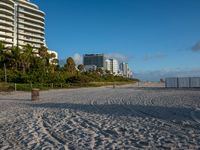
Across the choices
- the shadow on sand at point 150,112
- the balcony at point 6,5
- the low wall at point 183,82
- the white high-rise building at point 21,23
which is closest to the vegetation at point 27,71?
the white high-rise building at point 21,23

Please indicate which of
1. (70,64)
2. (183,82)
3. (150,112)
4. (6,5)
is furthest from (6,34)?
(150,112)

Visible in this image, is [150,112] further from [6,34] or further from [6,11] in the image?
[6,11]

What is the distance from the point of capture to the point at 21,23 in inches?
3642

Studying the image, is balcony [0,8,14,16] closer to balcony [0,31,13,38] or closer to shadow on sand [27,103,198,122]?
balcony [0,31,13,38]

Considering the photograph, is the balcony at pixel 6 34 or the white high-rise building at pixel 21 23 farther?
the white high-rise building at pixel 21 23

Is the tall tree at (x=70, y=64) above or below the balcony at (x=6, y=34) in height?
below

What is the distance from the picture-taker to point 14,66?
68562mm

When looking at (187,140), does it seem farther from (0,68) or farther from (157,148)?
(0,68)

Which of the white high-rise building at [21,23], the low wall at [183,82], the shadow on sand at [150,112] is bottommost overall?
the shadow on sand at [150,112]

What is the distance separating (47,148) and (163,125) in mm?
4442

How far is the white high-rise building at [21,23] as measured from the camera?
278ft

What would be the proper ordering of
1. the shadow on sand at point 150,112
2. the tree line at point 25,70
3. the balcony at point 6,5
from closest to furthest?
the shadow on sand at point 150,112 → the tree line at point 25,70 → the balcony at point 6,5

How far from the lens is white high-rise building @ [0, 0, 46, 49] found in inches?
3332

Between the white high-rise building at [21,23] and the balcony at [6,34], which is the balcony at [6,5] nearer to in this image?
the white high-rise building at [21,23]
